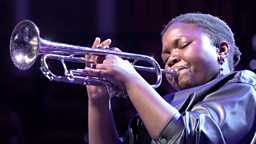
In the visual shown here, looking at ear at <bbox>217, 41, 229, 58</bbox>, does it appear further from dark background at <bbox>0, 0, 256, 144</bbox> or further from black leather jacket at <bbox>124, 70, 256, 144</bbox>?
dark background at <bbox>0, 0, 256, 144</bbox>

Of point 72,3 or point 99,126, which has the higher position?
point 72,3

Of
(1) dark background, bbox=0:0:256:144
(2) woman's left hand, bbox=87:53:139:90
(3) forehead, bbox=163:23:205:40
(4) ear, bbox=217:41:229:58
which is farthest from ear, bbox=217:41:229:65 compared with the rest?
(1) dark background, bbox=0:0:256:144

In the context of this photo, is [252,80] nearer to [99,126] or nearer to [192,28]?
[192,28]

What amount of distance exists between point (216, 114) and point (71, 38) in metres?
2.01

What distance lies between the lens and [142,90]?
1757 mm

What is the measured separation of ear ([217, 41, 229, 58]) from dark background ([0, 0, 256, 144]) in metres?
1.37

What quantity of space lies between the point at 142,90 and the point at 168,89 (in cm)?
180

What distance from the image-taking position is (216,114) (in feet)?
5.70

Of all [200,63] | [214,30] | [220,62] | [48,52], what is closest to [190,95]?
[200,63]

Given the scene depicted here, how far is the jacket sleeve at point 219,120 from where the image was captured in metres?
1.64

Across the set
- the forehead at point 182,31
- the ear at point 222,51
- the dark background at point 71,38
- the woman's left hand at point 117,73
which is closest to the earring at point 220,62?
the ear at point 222,51

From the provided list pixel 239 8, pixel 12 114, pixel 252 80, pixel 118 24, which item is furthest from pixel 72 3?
pixel 252 80

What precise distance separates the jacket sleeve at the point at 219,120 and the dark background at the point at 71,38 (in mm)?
1732

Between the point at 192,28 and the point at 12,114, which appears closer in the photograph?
the point at 192,28
